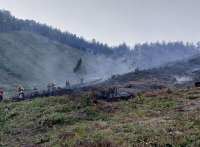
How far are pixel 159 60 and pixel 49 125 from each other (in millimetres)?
132645

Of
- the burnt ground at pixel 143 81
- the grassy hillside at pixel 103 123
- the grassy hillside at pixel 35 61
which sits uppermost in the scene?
the grassy hillside at pixel 35 61

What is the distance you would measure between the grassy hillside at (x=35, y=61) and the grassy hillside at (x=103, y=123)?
44.6 m

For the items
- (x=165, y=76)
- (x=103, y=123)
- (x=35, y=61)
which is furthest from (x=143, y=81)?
(x=35, y=61)

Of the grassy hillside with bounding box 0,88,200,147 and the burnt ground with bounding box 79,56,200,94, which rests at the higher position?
the burnt ground with bounding box 79,56,200,94

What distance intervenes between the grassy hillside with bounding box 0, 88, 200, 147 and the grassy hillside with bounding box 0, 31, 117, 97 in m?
44.6

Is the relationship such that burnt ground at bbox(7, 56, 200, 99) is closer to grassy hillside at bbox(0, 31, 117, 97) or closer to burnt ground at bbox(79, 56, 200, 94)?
burnt ground at bbox(79, 56, 200, 94)

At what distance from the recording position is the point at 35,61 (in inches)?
3851

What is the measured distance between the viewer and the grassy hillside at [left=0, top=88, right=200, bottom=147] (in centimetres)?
994

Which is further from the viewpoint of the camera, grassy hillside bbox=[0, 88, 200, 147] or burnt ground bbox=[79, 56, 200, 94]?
burnt ground bbox=[79, 56, 200, 94]

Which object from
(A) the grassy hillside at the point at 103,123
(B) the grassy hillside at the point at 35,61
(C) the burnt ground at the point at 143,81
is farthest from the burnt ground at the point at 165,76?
(B) the grassy hillside at the point at 35,61

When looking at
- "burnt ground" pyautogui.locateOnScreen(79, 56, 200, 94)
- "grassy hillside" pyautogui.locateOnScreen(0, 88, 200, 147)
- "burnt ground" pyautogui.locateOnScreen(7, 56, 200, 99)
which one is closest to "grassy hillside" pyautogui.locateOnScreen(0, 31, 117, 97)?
"burnt ground" pyautogui.locateOnScreen(79, 56, 200, 94)

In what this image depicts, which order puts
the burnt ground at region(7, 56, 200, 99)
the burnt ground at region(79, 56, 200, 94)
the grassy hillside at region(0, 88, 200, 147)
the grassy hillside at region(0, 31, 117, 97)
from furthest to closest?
1. the grassy hillside at region(0, 31, 117, 97)
2. the burnt ground at region(79, 56, 200, 94)
3. the burnt ground at region(7, 56, 200, 99)
4. the grassy hillside at region(0, 88, 200, 147)

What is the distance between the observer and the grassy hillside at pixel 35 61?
239ft

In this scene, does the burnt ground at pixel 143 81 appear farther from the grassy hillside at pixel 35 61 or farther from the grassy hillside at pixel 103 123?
the grassy hillside at pixel 35 61
